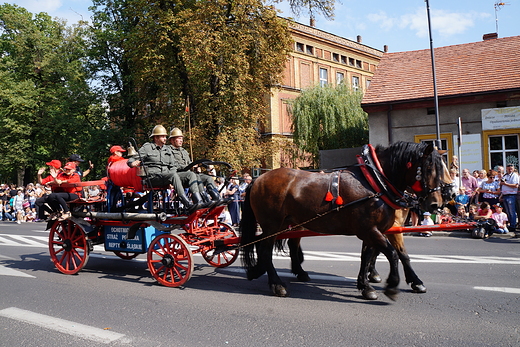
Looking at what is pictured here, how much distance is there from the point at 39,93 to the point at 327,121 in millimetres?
19379

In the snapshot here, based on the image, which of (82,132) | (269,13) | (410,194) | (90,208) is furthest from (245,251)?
(82,132)

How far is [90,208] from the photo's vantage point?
750 cm

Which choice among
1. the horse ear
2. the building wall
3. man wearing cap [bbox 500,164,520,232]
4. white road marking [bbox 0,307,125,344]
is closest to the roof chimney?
the building wall

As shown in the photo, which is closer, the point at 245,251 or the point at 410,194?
the point at 410,194

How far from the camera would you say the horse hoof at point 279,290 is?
5.45m

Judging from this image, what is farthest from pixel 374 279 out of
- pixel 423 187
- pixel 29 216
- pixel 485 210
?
pixel 29 216

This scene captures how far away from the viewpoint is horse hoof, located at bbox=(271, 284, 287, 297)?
215 inches

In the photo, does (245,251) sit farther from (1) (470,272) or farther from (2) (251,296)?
(1) (470,272)

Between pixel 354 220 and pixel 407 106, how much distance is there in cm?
1543

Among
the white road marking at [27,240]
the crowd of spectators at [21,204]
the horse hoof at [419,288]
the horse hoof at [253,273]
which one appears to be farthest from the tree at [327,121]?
the horse hoof at [419,288]

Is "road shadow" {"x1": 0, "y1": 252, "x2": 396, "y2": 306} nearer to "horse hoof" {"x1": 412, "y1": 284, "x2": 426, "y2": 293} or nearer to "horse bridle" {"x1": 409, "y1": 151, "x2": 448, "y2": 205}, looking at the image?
"horse hoof" {"x1": 412, "y1": 284, "x2": 426, "y2": 293}

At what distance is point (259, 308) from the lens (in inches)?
198

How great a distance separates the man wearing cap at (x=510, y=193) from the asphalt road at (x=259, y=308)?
4105mm

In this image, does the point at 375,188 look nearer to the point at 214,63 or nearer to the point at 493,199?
the point at 493,199
